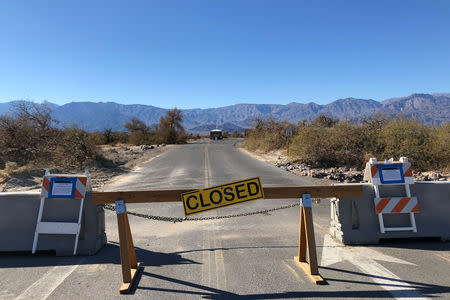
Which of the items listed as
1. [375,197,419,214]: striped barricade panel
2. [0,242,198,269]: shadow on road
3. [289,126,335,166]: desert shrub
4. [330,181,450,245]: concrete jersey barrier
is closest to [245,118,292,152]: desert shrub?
[289,126,335,166]: desert shrub

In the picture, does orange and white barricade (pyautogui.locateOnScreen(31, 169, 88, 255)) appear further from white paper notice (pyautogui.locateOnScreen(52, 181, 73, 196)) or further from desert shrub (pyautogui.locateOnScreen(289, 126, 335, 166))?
desert shrub (pyautogui.locateOnScreen(289, 126, 335, 166))

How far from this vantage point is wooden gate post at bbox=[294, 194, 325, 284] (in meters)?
4.49

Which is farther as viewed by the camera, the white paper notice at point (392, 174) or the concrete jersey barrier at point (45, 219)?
the white paper notice at point (392, 174)

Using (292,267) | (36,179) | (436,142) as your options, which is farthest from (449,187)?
(36,179)

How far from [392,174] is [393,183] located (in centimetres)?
16

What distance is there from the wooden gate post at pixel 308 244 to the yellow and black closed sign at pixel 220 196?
2.29ft

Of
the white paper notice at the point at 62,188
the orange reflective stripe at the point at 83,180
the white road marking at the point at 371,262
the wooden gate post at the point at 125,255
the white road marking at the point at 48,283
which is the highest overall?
the orange reflective stripe at the point at 83,180

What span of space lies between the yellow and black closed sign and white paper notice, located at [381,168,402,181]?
8.46 ft

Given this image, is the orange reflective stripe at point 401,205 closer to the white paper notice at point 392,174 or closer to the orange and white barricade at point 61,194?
the white paper notice at point 392,174

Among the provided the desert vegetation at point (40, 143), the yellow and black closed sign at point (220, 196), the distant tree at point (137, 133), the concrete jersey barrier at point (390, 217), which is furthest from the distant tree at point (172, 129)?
Answer: the yellow and black closed sign at point (220, 196)

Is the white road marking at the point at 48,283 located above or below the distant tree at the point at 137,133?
below

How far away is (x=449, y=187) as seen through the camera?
6.05 metres

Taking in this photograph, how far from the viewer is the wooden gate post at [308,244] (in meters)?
4.49

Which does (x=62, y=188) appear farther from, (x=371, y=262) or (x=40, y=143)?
(x=40, y=143)
